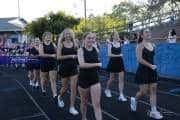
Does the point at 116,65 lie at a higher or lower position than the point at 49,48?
lower

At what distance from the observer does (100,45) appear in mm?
29656

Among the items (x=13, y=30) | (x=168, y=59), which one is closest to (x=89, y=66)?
(x=168, y=59)

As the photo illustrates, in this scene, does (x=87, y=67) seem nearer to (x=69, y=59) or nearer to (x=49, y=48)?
(x=69, y=59)

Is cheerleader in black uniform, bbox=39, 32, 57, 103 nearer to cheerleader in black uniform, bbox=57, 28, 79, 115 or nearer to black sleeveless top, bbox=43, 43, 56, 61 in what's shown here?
black sleeveless top, bbox=43, 43, 56, 61

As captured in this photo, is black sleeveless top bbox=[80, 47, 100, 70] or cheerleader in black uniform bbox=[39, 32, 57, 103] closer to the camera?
black sleeveless top bbox=[80, 47, 100, 70]

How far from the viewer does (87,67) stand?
8914mm

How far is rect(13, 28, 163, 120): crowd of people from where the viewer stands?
892 centimetres

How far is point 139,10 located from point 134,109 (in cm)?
4869

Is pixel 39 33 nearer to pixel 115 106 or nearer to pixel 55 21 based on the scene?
pixel 55 21

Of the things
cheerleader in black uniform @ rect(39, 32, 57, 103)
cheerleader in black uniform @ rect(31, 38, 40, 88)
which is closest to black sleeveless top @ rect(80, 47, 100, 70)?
cheerleader in black uniform @ rect(39, 32, 57, 103)

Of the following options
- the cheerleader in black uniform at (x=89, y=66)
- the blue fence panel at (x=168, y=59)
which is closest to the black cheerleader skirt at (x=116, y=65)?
the cheerleader in black uniform at (x=89, y=66)

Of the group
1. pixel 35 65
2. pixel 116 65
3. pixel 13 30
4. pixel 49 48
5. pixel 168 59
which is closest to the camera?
pixel 49 48

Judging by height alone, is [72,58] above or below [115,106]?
above

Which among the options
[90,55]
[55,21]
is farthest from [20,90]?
[55,21]
